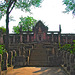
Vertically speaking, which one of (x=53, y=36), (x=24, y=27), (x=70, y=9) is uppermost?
(x=70, y=9)

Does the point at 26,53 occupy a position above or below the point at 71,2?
below

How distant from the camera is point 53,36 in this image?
82.7 ft

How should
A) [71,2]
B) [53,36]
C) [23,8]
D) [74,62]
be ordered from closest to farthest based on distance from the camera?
[74,62] → [23,8] → [71,2] → [53,36]

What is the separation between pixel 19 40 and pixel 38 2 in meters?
12.9

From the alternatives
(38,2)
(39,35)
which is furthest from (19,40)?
(38,2)

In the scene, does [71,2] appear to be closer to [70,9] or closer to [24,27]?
[70,9]

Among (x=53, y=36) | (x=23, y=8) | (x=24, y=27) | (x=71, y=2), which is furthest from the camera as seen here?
(x=24, y=27)

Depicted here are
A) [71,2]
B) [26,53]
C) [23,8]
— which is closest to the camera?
[26,53]

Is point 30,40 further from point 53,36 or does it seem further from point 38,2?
point 38,2

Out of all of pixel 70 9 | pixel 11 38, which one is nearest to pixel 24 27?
pixel 11 38

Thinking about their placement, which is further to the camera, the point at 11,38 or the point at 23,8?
the point at 11,38

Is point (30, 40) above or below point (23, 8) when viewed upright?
below

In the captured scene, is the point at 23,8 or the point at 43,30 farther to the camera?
the point at 43,30

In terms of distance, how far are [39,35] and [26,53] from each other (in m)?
14.5
